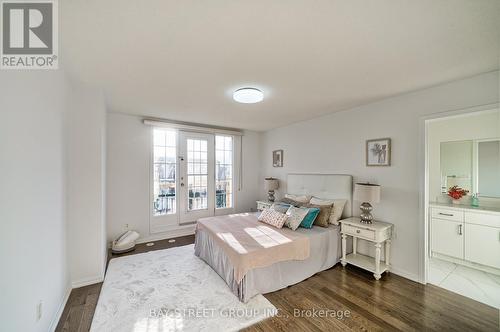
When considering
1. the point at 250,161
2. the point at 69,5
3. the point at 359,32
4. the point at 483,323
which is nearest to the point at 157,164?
the point at 250,161

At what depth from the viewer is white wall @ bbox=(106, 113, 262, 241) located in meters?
3.64

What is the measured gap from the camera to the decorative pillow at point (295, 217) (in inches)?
114

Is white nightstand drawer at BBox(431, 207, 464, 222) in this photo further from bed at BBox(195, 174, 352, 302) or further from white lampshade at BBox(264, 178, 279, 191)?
white lampshade at BBox(264, 178, 279, 191)

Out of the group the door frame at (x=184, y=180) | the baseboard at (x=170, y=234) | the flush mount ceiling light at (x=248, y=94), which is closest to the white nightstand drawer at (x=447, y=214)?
the flush mount ceiling light at (x=248, y=94)

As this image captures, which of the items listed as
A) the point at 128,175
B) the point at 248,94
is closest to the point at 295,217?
the point at 248,94

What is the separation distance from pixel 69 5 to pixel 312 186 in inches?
149

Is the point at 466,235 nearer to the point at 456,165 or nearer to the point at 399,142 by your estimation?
the point at 456,165

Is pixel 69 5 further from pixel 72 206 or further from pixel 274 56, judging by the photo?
pixel 72 206

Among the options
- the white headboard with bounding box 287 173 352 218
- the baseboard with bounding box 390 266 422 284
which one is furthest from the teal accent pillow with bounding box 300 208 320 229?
the baseboard with bounding box 390 266 422 284

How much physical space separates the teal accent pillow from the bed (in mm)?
90

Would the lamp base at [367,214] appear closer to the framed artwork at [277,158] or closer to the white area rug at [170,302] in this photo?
the white area rug at [170,302]

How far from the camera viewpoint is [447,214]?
9.76ft

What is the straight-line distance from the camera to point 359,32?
1441 millimetres

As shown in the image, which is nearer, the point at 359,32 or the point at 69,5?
the point at 69,5
